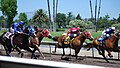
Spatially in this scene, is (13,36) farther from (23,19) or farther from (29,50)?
(23,19)

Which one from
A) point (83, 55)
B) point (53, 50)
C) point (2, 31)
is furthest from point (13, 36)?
point (83, 55)

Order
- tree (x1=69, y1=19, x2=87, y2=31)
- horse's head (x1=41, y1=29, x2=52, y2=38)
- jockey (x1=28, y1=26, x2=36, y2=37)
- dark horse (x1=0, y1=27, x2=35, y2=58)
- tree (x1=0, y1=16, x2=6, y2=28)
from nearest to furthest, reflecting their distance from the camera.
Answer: tree (x1=69, y1=19, x2=87, y2=31)
tree (x1=0, y1=16, x2=6, y2=28)
horse's head (x1=41, y1=29, x2=52, y2=38)
jockey (x1=28, y1=26, x2=36, y2=37)
dark horse (x1=0, y1=27, x2=35, y2=58)

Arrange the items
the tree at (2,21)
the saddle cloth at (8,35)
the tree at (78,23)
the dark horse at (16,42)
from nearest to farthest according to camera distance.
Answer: the tree at (78,23) → the tree at (2,21) → the dark horse at (16,42) → the saddle cloth at (8,35)

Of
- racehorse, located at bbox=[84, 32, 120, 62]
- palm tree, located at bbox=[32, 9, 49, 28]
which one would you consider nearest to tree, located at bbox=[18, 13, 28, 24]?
palm tree, located at bbox=[32, 9, 49, 28]

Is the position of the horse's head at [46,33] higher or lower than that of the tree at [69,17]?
lower

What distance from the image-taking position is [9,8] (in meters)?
4.98

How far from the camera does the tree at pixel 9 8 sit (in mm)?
5004

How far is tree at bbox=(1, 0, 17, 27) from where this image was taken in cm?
500

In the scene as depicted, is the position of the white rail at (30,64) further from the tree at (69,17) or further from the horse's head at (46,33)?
the horse's head at (46,33)

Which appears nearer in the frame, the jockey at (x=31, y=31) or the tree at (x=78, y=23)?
the tree at (x=78, y=23)

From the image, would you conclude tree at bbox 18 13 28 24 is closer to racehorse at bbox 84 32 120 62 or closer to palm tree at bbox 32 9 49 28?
palm tree at bbox 32 9 49 28

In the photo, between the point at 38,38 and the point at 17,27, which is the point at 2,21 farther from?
the point at 38,38

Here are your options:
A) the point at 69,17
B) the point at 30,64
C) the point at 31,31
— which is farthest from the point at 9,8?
the point at 30,64

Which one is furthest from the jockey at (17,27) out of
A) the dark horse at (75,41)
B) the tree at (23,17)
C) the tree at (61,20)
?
the tree at (61,20)
